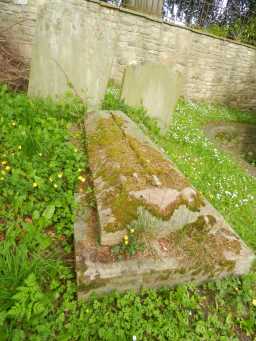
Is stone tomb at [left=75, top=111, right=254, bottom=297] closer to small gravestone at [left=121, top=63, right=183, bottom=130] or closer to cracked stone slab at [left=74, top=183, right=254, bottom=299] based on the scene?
cracked stone slab at [left=74, top=183, right=254, bottom=299]

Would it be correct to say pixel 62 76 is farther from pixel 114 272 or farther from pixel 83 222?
pixel 114 272

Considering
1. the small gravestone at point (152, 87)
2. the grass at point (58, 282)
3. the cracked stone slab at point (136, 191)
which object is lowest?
the grass at point (58, 282)

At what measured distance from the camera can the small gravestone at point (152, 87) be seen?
425 cm

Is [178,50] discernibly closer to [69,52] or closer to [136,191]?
[69,52]

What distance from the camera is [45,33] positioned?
3.46 metres

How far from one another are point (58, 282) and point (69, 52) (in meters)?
3.03

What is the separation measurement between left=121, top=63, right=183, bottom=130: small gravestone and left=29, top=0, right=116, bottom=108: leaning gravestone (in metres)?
0.53

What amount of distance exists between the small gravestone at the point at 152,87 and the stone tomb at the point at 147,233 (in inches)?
85.8

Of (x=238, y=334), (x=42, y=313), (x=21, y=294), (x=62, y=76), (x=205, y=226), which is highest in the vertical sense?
(x=62, y=76)

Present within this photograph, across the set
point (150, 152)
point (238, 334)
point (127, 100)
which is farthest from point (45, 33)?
point (238, 334)

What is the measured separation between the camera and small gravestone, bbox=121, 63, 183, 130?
13.9 feet

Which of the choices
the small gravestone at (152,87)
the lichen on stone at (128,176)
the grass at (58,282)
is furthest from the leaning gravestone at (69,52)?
the lichen on stone at (128,176)

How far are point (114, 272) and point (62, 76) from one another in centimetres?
293

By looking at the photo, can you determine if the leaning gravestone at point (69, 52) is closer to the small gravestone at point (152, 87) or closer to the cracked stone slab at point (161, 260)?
the small gravestone at point (152, 87)
